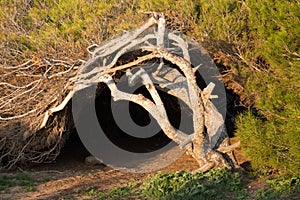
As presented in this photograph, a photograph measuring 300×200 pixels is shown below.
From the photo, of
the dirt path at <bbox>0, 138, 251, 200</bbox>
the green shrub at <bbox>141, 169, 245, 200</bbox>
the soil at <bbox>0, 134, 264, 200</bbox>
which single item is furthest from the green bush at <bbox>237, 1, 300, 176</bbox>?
the dirt path at <bbox>0, 138, 251, 200</bbox>

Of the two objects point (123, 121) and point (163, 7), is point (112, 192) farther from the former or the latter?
point (123, 121)

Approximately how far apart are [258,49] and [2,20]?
15.7 feet

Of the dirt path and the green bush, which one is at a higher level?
the green bush

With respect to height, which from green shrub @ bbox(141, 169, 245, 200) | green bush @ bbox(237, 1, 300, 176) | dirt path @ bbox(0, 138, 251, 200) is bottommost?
green shrub @ bbox(141, 169, 245, 200)

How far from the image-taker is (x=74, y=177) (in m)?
8.77

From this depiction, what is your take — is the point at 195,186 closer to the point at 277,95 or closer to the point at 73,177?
the point at 277,95

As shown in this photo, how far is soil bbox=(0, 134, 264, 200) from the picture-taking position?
7523 millimetres

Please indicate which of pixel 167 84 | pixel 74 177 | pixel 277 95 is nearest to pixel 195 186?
pixel 277 95

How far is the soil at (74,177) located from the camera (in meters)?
7.52

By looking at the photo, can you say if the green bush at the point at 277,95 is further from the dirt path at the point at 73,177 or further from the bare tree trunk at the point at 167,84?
the dirt path at the point at 73,177

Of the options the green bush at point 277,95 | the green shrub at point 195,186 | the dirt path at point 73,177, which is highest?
the green bush at point 277,95

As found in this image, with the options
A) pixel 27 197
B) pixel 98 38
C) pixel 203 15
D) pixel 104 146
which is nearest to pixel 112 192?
pixel 27 197

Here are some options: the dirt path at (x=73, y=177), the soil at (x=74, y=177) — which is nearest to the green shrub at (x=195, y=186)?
the soil at (x=74, y=177)

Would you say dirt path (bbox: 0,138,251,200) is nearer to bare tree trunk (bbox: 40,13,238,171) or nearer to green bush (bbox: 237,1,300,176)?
bare tree trunk (bbox: 40,13,238,171)
